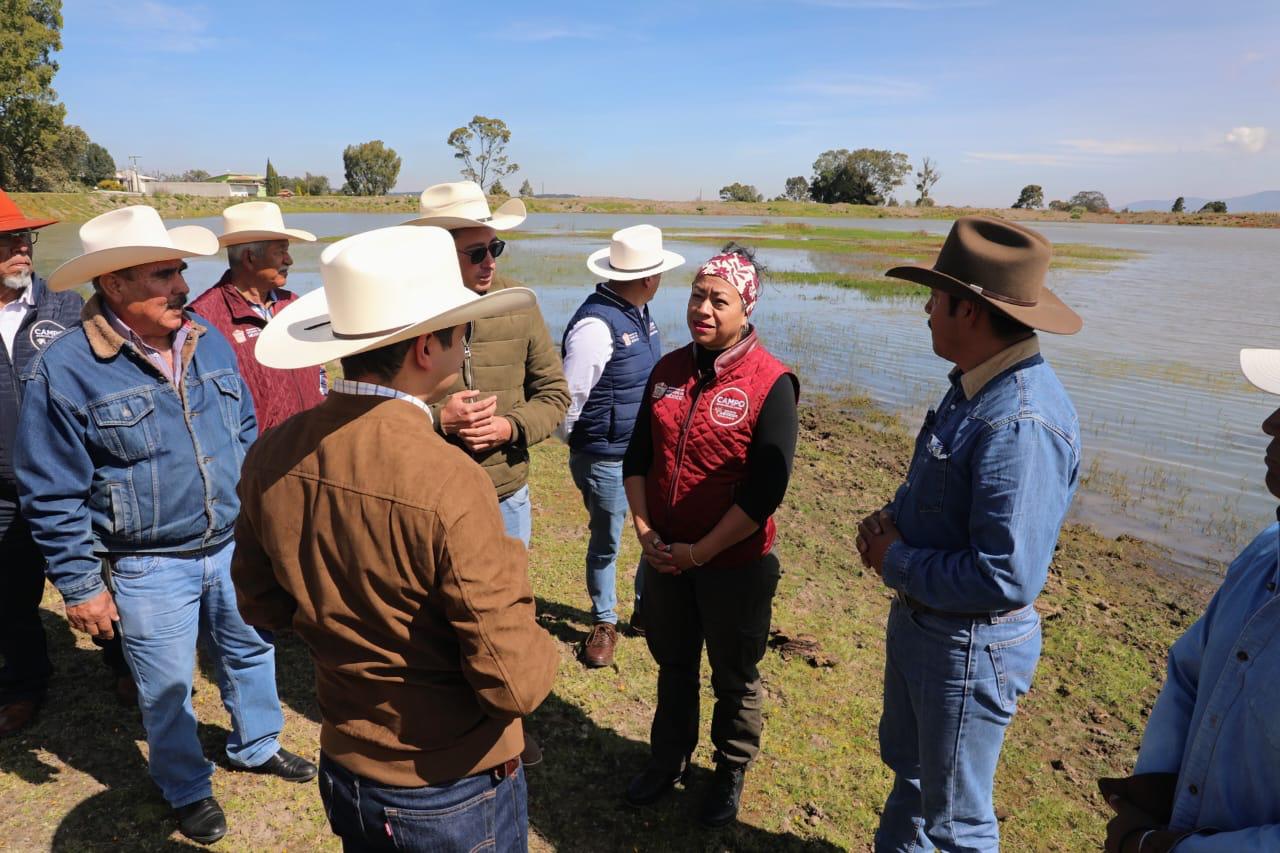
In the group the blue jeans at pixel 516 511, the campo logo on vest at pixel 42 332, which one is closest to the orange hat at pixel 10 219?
the campo logo on vest at pixel 42 332

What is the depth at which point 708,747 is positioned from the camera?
3.91m

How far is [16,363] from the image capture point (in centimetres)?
369

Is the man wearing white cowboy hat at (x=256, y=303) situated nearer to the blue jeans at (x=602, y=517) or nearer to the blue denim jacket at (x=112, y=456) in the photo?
the blue denim jacket at (x=112, y=456)

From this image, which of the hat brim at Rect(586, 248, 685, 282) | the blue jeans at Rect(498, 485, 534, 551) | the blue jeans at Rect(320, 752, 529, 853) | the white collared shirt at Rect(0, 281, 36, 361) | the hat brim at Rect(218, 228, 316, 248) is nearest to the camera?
the blue jeans at Rect(320, 752, 529, 853)

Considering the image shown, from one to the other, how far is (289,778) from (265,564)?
6.88ft

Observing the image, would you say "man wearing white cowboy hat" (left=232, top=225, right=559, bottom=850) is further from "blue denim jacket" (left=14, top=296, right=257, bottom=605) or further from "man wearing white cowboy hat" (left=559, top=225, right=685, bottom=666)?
"man wearing white cowboy hat" (left=559, top=225, right=685, bottom=666)

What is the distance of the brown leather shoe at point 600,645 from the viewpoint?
457 centimetres

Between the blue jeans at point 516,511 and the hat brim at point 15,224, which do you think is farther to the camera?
the blue jeans at point 516,511

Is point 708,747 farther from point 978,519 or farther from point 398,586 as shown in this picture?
point 398,586

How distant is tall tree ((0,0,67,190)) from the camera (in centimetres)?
4247

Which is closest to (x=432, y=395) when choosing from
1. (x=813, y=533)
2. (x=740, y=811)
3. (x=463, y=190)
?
(x=740, y=811)

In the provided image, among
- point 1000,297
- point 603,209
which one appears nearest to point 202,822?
point 1000,297

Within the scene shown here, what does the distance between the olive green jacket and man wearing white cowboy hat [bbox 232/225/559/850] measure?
5.94 feet

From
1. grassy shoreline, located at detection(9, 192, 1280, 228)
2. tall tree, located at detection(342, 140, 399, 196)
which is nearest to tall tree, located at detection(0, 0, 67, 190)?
grassy shoreline, located at detection(9, 192, 1280, 228)
